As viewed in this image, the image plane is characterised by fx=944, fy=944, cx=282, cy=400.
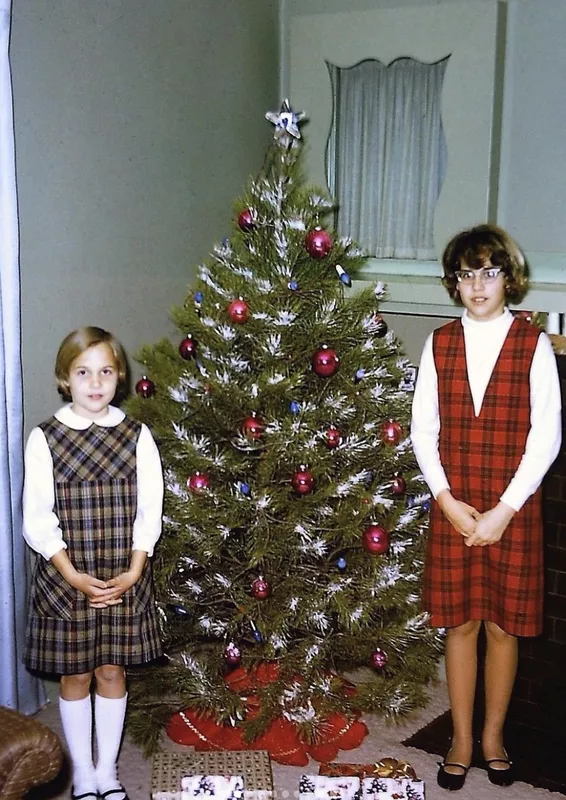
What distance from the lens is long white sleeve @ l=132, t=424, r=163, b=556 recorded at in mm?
2062

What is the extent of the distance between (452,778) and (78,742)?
33.7 inches

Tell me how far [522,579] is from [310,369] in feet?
2.18

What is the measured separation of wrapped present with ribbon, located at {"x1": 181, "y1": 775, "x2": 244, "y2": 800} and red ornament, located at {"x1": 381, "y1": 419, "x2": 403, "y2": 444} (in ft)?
2.68

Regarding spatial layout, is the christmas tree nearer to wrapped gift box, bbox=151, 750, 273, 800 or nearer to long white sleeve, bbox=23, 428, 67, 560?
wrapped gift box, bbox=151, 750, 273, 800

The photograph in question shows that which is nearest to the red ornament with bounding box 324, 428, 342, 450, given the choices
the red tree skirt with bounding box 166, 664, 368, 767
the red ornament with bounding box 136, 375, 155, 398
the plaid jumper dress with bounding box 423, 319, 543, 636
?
the plaid jumper dress with bounding box 423, 319, 543, 636

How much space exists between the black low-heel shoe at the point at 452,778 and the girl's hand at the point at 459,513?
0.56 m

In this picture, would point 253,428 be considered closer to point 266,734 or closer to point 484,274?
point 484,274

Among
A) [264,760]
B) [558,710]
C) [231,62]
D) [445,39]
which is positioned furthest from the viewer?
[231,62]

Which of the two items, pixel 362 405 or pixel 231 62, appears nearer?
pixel 362 405

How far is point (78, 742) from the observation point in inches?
82.9

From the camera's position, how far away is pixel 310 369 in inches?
86.3

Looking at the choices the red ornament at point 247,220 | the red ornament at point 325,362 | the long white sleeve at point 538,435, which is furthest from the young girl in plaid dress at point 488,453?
the red ornament at point 247,220

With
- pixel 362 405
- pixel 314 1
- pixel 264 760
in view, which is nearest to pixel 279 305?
pixel 362 405

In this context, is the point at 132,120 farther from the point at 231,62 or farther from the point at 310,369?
the point at 310,369
